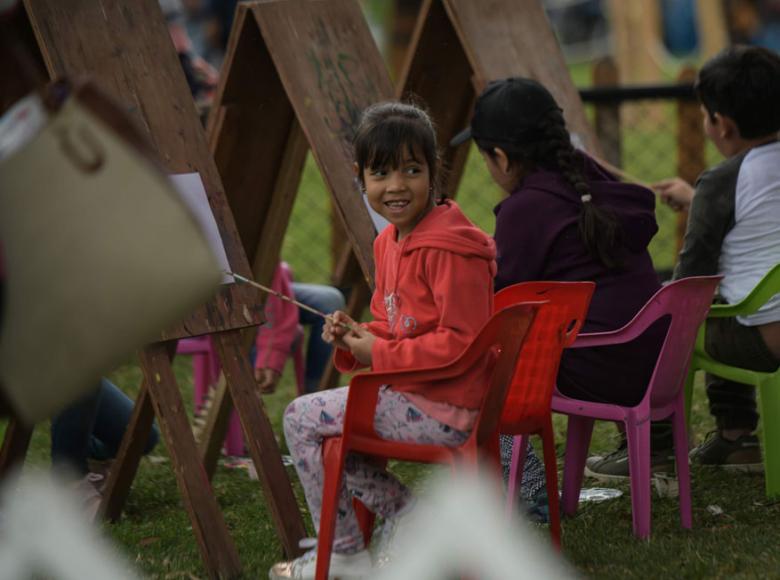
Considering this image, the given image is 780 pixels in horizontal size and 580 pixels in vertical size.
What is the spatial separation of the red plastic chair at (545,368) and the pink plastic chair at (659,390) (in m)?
0.36

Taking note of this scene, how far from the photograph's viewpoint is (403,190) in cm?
343

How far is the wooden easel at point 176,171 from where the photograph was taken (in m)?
3.81

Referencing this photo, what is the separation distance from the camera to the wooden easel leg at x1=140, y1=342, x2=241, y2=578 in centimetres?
377

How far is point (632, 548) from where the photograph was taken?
3.91 meters

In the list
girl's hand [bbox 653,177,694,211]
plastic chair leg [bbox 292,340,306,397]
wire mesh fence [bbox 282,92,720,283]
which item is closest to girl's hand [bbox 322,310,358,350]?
girl's hand [bbox 653,177,694,211]

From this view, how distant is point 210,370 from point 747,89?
2.52 meters

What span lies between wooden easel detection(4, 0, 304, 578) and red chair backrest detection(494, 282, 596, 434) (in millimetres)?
740

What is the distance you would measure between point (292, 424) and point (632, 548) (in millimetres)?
1120

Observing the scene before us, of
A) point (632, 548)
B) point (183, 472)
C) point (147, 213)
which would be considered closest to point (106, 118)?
point (147, 213)

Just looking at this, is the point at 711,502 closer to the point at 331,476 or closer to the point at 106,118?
the point at 331,476

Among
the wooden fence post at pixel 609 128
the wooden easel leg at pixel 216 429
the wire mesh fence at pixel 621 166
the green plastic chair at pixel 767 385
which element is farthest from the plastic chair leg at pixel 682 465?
the wooden fence post at pixel 609 128

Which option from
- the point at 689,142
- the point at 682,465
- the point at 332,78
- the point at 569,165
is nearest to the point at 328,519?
the point at 682,465

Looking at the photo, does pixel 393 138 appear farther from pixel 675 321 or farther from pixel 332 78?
pixel 332 78

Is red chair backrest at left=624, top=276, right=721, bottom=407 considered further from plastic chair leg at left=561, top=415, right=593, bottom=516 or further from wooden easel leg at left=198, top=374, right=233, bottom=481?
wooden easel leg at left=198, top=374, right=233, bottom=481
